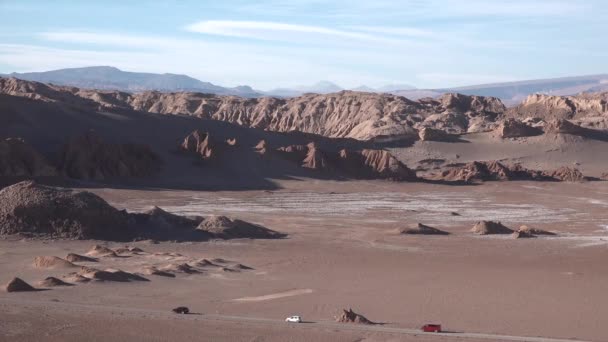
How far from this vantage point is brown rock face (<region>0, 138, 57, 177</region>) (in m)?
37.2

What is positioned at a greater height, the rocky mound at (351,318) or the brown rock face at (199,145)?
the brown rock face at (199,145)

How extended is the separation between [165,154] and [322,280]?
96.7 feet

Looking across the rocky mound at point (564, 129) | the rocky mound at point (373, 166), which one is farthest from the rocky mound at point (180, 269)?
the rocky mound at point (564, 129)

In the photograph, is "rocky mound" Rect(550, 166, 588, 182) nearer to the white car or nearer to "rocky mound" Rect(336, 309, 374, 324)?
"rocky mound" Rect(336, 309, 374, 324)

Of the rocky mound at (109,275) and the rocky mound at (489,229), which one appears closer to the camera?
the rocky mound at (109,275)

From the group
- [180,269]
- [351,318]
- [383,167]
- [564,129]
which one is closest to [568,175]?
[383,167]

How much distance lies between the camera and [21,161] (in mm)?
38031

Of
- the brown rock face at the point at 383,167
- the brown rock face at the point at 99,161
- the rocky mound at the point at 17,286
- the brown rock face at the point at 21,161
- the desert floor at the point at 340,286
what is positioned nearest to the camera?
the desert floor at the point at 340,286

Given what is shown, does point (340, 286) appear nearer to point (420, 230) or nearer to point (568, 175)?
point (420, 230)

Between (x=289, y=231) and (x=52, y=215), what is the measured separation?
24.3ft

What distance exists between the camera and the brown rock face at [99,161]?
4081cm

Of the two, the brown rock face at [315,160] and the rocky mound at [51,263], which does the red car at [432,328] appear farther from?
the brown rock face at [315,160]

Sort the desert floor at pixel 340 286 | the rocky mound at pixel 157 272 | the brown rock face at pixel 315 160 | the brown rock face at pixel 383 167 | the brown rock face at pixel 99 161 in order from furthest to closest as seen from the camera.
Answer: the brown rock face at pixel 383 167 < the brown rock face at pixel 315 160 < the brown rock face at pixel 99 161 < the rocky mound at pixel 157 272 < the desert floor at pixel 340 286

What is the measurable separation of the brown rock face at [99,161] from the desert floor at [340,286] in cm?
838
